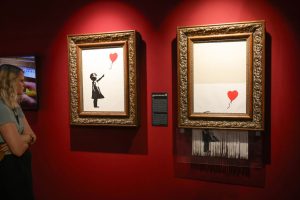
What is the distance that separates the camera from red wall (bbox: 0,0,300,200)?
2078 millimetres

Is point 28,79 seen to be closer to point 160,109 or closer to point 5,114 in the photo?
point 5,114

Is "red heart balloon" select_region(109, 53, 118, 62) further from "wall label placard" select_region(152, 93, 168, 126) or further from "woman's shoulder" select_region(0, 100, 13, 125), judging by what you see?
"woman's shoulder" select_region(0, 100, 13, 125)

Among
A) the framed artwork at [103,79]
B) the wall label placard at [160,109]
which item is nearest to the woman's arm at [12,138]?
the framed artwork at [103,79]

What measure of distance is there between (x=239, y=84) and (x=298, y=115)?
1.51ft

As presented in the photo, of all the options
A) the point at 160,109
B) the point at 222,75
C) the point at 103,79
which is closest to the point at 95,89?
the point at 103,79

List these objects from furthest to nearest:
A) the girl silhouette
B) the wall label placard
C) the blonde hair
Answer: the girl silhouette < the wall label placard < the blonde hair

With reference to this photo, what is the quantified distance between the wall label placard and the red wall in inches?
1.8

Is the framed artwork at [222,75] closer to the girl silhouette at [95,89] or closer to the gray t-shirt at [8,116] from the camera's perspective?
the girl silhouette at [95,89]

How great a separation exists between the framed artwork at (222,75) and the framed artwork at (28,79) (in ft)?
4.47

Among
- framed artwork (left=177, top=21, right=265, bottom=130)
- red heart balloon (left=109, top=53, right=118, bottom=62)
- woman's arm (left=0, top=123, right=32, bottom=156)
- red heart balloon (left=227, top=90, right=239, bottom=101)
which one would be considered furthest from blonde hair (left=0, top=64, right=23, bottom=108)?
red heart balloon (left=227, top=90, right=239, bottom=101)

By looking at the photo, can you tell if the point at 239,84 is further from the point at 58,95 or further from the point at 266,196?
the point at 58,95

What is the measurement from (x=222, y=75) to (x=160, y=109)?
559mm

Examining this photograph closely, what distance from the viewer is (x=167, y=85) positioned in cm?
234

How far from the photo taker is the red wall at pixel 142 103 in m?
2.08
